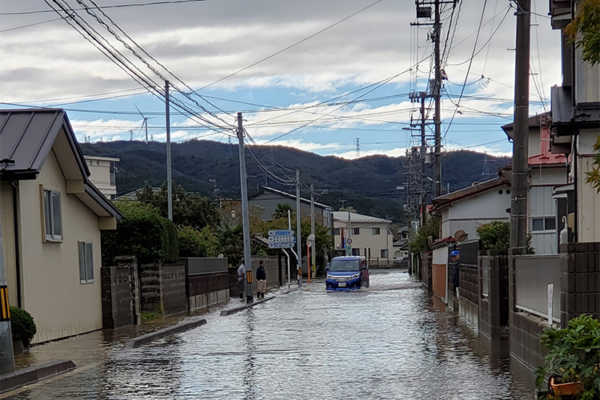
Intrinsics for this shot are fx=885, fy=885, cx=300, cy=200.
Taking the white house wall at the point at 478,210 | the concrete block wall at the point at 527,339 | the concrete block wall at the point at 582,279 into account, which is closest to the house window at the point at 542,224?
the white house wall at the point at 478,210

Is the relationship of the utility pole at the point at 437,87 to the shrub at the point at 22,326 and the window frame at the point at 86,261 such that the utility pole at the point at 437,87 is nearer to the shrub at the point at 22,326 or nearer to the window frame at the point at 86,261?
the window frame at the point at 86,261

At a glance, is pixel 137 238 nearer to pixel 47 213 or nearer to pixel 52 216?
pixel 52 216

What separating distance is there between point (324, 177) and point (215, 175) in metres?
22.9

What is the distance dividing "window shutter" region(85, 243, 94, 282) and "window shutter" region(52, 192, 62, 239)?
243 centimetres

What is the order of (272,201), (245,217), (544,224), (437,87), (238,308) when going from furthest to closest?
(272,201), (437,87), (245,217), (544,224), (238,308)

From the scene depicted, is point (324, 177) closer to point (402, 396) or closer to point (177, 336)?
point (177, 336)

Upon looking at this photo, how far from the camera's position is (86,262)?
24922 millimetres

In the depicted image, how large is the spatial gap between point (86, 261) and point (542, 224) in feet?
64.7

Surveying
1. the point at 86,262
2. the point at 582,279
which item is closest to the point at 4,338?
the point at 582,279

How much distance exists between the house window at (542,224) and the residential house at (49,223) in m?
18.5

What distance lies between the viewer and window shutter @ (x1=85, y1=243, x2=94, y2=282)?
81.8 ft

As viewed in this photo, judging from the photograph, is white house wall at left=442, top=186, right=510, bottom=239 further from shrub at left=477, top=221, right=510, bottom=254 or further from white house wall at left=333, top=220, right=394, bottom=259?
white house wall at left=333, top=220, right=394, bottom=259

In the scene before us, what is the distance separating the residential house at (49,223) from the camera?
1962cm

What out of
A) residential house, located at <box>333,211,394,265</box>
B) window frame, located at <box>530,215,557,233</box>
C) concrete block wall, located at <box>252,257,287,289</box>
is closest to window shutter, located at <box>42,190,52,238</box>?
window frame, located at <box>530,215,557,233</box>
